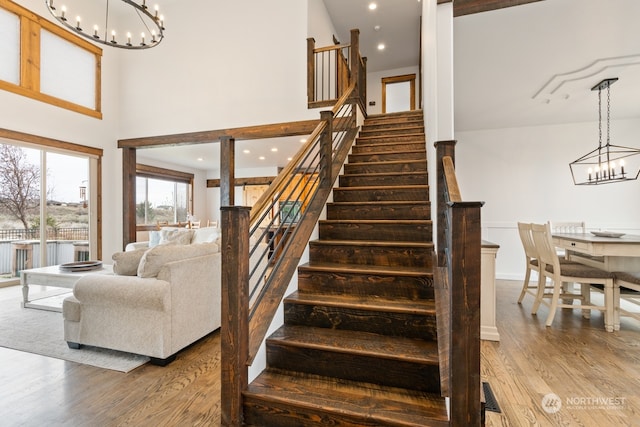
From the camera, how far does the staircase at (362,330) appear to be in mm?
1519

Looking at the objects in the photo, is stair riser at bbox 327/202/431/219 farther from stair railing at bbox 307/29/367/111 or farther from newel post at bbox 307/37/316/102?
newel post at bbox 307/37/316/102

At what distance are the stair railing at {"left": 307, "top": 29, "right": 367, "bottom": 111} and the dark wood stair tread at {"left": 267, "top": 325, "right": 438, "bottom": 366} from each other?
12.1 feet

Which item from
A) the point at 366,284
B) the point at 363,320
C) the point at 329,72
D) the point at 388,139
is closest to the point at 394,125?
the point at 388,139

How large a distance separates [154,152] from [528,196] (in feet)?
27.9

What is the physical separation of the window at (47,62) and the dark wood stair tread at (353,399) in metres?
5.84

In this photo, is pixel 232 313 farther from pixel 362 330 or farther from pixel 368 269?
pixel 368 269

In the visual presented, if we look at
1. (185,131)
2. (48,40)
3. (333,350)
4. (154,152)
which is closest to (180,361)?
(333,350)

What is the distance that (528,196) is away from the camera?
5.63 meters

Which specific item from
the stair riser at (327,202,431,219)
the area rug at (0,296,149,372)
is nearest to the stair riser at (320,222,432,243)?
the stair riser at (327,202,431,219)

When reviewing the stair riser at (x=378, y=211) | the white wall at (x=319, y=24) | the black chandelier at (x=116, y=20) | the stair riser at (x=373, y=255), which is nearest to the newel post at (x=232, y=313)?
the stair riser at (x=373, y=255)

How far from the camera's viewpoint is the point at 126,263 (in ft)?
8.29

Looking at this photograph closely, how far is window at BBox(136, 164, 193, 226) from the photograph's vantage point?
28.4 ft

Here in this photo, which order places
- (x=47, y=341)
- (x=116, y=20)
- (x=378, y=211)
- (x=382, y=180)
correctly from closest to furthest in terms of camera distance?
(x=47, y=341) < (x=378, y=211) < (x=382, y=180) < (x=116, y=20)

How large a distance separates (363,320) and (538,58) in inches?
140
